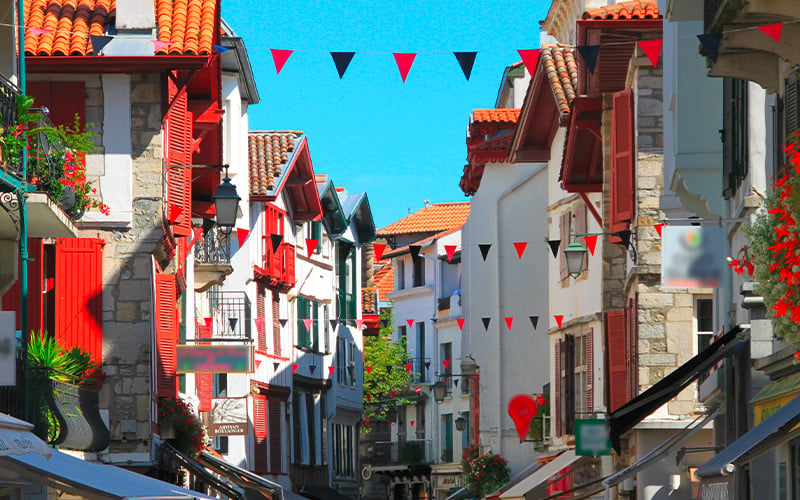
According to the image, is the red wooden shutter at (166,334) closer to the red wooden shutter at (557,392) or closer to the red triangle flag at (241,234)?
the red wooden shutter at (557,392)

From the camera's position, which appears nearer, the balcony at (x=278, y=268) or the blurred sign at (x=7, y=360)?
the blurred sign at (x=7, y=360)

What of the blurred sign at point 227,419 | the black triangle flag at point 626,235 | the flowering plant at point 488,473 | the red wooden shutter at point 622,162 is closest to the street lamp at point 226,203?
the black triangle flag at point 626,235

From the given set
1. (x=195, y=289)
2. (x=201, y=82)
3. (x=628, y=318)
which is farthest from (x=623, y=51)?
(x=195, y=289)

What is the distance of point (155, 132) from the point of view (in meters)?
22.0

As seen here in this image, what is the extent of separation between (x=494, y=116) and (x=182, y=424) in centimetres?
1691

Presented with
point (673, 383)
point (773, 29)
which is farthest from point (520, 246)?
point (773, 29)

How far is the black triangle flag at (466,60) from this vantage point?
16109 mm

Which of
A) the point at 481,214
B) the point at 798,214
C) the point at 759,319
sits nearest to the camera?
the point at 798,214

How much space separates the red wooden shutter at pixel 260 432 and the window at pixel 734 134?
2633cm

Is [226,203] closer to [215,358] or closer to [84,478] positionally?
[215,358]

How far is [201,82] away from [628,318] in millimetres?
7907

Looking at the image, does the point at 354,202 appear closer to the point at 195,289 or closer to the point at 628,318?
the point at 195,289

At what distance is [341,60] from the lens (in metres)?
16.4

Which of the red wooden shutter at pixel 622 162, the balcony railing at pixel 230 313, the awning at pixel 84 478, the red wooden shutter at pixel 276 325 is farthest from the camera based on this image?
the red wooden shutter at pixel 276 325
